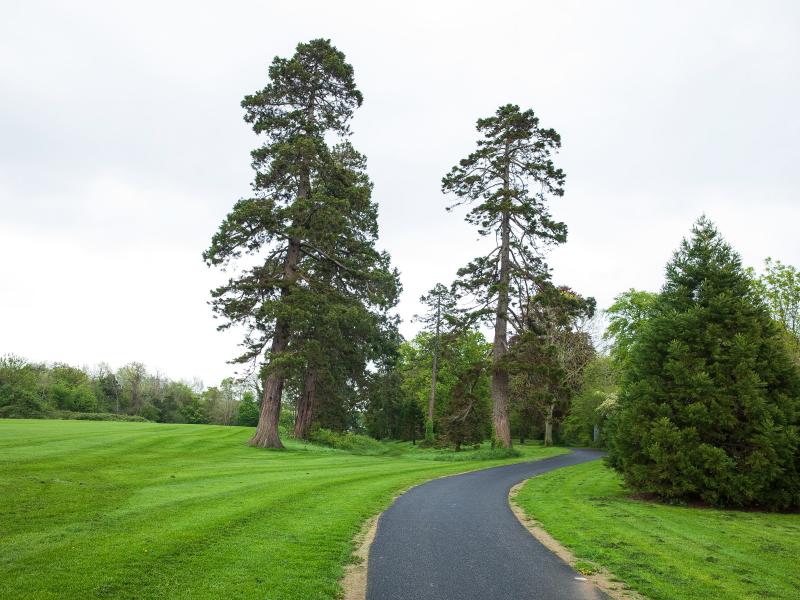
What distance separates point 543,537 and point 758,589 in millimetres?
3907

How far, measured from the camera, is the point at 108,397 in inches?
3403

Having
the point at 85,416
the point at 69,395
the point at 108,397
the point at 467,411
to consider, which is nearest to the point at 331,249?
the point at 467,411

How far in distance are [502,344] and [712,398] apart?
17558mm

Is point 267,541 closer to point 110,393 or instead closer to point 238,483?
point 238,483

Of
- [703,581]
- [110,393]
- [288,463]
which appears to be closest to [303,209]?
[288,463]

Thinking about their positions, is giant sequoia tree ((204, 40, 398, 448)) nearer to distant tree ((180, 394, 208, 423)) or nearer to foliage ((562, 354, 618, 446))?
foliage ((562, 354, 618, 446))

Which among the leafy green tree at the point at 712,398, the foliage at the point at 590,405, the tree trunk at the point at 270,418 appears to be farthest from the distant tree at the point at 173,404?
the leafy green tree at the point at 712,398

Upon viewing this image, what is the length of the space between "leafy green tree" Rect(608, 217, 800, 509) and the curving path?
16.7 ft

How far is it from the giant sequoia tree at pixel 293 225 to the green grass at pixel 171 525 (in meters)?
8.80

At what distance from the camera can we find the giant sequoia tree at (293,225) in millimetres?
26344

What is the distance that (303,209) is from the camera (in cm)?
2669

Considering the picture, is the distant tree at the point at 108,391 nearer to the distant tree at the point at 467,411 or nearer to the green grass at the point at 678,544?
the distant tree at the point at 467,411

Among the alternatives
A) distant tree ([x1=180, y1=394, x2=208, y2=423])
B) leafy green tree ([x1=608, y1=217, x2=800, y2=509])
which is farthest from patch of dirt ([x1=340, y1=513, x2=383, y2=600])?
distant tree ([x1=180, y1=394, x2=208, y2=423])

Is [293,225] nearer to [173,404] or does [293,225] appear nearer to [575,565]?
[575,565]
